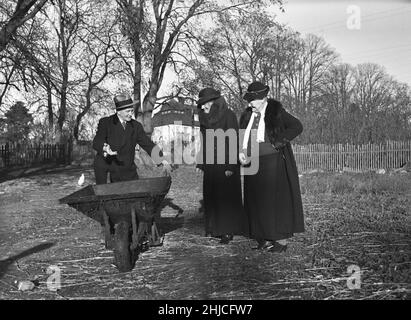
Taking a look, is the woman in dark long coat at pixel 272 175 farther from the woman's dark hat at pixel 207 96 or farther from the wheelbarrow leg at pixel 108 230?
the wheelbarrow leg at pixel 108 230

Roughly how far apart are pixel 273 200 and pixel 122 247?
68.0 inches

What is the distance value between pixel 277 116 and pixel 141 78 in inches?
836

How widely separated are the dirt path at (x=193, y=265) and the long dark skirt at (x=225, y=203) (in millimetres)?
214

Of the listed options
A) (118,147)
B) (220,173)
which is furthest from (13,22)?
(220,173)

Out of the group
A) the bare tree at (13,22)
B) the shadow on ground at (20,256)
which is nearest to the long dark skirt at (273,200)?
the shadow on ground at (20,256)

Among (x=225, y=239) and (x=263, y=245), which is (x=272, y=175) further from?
(x=225, y=239)

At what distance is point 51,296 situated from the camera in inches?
161

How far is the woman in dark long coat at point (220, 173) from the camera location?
5.84 meters

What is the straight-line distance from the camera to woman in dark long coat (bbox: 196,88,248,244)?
5.84 m

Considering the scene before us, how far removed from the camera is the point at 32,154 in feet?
103

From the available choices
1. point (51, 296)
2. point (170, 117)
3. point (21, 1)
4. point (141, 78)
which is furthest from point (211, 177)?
point (170, 117)

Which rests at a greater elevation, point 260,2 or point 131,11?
point 260,2

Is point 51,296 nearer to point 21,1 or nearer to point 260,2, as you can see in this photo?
point 21,1

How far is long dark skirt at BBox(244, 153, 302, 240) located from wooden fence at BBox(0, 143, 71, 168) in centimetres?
2572
